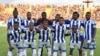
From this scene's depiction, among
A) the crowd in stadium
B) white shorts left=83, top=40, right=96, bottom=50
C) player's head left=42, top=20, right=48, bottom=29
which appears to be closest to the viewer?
player's head left=42, top=20, right=48, bottom=29

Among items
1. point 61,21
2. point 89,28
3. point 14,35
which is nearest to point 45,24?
point 61,21

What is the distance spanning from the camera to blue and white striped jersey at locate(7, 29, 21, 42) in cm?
1122

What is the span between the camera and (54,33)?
1128 cm

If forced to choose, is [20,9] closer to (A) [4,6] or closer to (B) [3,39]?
(A) [4,6]

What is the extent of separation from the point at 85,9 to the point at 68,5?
950mm

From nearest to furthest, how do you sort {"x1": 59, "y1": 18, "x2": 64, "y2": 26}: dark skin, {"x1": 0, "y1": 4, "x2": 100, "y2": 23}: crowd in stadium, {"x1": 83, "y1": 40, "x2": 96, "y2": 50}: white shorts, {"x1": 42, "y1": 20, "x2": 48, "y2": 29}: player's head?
{"x1": 59, "y1": 18, "x2": 64, "y2": 26}: dark skin, {"x1": 42, "y1": 20, "x2": 48, "y2": 29}: player's head, {"x1": 83, "y1": 40, "x2": 96, "y2": 50}: white shorts, {"x1": 0, "y1": 4, "x2": 100, "y2": 23}: crowd in stadium


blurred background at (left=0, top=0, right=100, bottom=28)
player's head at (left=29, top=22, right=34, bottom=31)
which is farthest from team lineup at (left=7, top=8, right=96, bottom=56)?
blurred background at (left=0, top=0, right=100, bottom=28)

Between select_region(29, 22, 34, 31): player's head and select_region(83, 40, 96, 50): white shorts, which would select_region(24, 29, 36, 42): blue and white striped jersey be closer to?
select_region(29, 22, 34, 31): player's head

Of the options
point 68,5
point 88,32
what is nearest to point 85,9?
point 68,5

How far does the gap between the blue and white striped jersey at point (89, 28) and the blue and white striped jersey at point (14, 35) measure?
1941 mm

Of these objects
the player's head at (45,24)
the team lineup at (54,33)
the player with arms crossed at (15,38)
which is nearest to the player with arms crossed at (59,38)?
the team lineup at (54,33)

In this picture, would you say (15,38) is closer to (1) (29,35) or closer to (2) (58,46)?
(1) (29,35)

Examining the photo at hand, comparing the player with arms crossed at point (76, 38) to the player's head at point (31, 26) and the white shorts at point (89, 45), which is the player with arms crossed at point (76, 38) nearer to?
the white shorts at point (89, 45)

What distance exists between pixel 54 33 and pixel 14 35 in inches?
45.4
